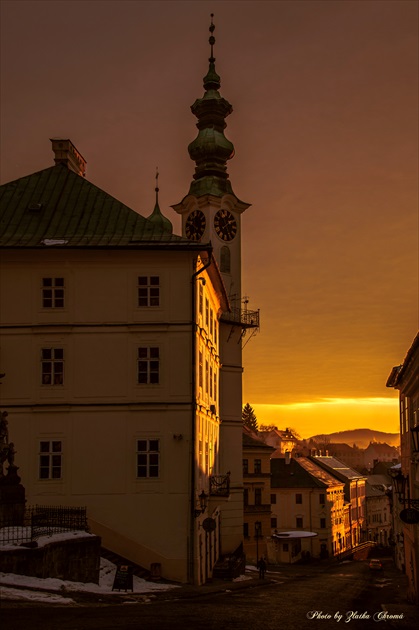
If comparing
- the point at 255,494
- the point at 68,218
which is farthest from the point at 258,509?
the point at 68,218

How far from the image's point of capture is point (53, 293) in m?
35.7

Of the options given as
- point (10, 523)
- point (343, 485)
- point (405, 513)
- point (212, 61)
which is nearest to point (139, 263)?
point (10, 523)

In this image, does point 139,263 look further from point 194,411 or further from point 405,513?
point 405,513

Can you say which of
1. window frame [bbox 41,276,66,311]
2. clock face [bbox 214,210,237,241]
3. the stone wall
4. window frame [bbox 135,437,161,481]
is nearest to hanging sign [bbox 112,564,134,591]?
the stone wall

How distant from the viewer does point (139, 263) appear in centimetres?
3559

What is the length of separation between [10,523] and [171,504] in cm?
892

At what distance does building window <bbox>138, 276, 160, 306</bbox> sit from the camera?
116ft

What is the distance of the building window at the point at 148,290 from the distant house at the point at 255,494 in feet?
136

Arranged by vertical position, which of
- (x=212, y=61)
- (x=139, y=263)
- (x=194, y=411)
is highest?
(x=212, y=61)

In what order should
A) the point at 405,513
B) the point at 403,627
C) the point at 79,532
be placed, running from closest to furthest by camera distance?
the point at 403,627, the point at 405,513, the point at 79,532

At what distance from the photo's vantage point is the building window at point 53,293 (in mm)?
35656

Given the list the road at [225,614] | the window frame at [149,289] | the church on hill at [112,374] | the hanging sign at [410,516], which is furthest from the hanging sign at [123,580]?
the window frame at [149,289]

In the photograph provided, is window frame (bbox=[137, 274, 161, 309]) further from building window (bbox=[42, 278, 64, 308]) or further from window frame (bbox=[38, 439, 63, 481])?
window frame (bbox=[38, 439, 63, 481])

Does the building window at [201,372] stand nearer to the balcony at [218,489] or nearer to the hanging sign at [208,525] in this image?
the balcony at [218,489]
